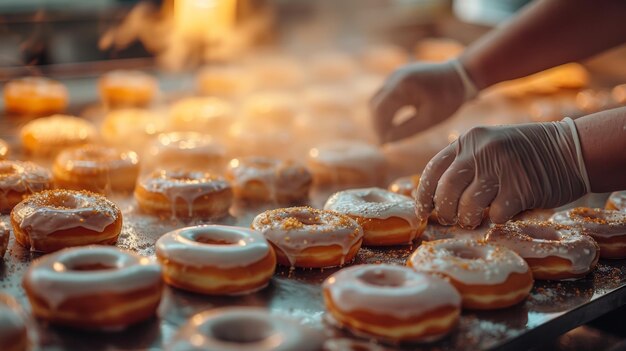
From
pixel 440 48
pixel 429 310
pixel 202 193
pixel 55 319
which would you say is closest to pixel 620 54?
pixel 440 48

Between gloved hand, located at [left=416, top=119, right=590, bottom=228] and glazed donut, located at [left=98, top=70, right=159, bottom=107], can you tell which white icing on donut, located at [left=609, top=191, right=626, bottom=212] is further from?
glazed donut, located at [left=98, top=70, right=159, bottom=107]

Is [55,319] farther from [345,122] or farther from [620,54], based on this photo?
[620,54]

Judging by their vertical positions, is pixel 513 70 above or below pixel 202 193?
above

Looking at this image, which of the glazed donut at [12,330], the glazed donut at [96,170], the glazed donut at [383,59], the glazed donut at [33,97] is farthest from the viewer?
the glazed donut at [383,59]

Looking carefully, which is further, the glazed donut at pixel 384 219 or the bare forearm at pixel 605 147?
the glazed donut at pixel 384 219

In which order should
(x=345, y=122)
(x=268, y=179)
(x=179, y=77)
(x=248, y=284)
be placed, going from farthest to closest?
1. (x=179, y=77)
2. (x=345, y=122)
3. (x=268, y=179)
4. (x=248, y=284)

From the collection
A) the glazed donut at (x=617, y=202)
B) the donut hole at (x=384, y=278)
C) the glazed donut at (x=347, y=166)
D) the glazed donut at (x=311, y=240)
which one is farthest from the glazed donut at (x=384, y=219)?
the glazed donut at (x=617, y=202)

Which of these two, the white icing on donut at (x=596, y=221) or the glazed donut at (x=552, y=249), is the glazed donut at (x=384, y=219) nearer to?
the glazed donut at (x=552, y=249)
